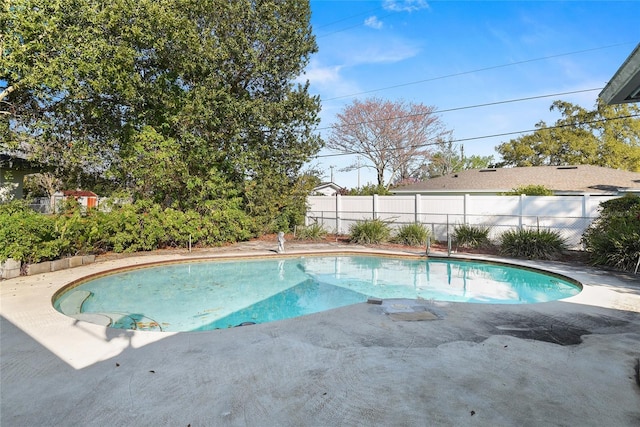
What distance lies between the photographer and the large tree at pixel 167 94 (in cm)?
892

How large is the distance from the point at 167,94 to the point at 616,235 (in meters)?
13.4

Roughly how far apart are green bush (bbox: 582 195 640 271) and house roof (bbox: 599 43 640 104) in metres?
→ 6.28

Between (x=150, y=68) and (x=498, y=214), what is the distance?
1291 cm

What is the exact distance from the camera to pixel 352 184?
126 ft

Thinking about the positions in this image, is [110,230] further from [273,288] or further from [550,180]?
[550,180]

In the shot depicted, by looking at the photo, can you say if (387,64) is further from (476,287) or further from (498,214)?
(476,287)

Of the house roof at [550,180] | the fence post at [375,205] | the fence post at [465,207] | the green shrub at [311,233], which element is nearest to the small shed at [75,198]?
the green shrub at [311,233]

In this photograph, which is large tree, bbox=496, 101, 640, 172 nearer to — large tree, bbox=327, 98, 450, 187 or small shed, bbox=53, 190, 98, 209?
large tree, bbox=327, 98, 450, 187

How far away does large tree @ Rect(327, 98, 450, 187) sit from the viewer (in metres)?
26.5

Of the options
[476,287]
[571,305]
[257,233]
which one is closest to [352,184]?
[257,233]

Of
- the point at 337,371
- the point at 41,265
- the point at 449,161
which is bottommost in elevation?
the point at 337,371

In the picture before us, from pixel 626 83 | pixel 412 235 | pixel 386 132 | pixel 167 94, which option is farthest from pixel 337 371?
pixel 386 132

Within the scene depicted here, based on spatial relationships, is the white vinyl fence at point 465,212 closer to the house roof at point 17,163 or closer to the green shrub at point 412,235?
the green shrub at point 412,235

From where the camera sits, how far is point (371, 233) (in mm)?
13477
